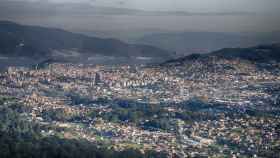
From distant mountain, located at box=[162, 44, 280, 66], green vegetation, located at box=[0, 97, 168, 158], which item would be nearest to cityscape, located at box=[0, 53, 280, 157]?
distant mountain, located at box=[162, 44, 280, 66]

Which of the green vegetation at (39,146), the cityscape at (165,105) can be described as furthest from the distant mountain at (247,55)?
the green vegetation at (39,146)

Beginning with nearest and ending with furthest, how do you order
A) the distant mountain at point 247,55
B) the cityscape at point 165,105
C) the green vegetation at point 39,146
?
the green vegetation at point 39,146 → the cityscape at point 165,105 → the distant mountain at point 247,55

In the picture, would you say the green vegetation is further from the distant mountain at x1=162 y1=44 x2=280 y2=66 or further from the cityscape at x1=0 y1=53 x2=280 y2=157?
the distant mountain at x1=162 y1=44 x2=280 y2=66

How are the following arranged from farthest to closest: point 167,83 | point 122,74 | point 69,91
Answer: point 122,74 < point 167,83 < point 69,91

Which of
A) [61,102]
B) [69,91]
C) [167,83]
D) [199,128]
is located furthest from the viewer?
[167,83]

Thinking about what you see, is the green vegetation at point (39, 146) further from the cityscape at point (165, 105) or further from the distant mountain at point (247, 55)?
the distant mountain at point (247, 55)

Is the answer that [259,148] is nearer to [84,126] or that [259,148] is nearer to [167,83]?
[84,126]

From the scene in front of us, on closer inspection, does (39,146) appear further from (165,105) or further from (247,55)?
(247,55)

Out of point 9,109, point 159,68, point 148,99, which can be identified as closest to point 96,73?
point 159,68
